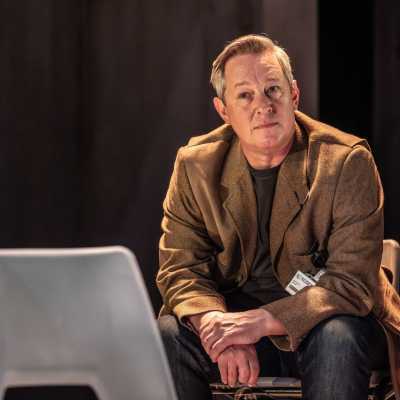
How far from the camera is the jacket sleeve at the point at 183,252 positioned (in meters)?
2.62

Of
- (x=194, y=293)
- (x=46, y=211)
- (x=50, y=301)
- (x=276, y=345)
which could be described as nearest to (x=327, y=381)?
(x=276, y=345)

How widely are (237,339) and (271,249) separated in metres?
0.33

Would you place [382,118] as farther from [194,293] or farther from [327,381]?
[327,381]

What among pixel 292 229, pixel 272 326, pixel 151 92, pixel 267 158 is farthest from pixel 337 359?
pixel 151 92

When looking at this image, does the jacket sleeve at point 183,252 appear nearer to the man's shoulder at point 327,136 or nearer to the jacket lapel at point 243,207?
the jacket lapel at point 243,207

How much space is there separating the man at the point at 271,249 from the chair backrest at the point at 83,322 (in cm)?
72

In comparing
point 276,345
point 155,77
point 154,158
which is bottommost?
point 276,345

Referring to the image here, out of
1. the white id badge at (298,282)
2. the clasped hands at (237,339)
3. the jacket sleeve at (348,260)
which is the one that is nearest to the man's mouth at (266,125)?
the jacket sleeve at (348,260)

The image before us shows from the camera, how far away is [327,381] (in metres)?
2.21

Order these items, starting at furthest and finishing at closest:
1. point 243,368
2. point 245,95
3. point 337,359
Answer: point 245,95
point 243,368
point 337,359

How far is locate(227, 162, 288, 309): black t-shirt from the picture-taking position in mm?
2648

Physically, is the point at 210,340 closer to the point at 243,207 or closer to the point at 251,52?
the point at 243,207

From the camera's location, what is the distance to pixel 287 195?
259 cm

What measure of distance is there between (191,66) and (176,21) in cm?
19
